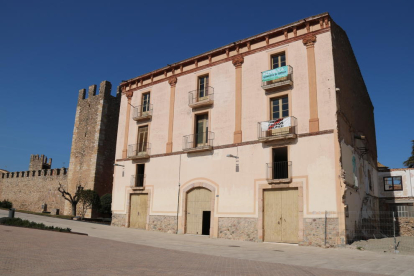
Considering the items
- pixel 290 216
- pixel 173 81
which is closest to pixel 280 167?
pixel 290 216

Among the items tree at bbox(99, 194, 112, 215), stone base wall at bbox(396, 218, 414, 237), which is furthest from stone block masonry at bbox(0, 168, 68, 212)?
stone base wall at bbox(396, 218, 414, 237)

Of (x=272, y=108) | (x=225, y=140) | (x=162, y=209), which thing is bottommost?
(x=162, y=209)

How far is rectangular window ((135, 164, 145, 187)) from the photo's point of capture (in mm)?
25781

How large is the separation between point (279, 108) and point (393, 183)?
619 inches

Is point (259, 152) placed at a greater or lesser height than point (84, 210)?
greater

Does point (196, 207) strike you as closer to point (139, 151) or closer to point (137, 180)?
point (137, 180)

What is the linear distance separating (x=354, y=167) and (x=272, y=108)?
6065 millimetres

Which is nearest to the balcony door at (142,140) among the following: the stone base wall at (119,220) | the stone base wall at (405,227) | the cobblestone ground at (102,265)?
the stone base wall at (119,220)

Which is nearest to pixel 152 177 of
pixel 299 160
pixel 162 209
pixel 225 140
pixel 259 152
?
pixel 162 209

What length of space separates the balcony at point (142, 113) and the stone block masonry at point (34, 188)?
59.0 ft

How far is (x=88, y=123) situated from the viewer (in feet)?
128

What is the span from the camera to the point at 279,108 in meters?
19.9

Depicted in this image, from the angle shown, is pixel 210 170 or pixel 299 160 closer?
pixel 299 160

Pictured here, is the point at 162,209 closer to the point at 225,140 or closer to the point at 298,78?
the point at 225,140
